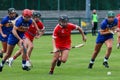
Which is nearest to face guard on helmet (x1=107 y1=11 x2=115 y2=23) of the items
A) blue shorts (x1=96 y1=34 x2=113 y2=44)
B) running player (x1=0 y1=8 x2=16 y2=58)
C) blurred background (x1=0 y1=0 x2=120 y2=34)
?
blue shorts (x1=96 y1=34 x2=113 y2=44)

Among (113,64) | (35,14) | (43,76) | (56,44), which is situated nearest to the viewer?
(43,76)

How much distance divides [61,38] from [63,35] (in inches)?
13.7

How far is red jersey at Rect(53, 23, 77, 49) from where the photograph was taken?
17.4 metres

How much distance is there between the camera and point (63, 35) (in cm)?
1783

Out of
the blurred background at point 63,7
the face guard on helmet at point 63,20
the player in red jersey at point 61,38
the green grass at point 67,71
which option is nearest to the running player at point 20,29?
the green grass at point 67,71

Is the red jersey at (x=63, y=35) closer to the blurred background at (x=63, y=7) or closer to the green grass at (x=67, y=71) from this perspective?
the green grass at (x=67, y=71)

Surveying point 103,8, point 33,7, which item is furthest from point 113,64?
point 103,8

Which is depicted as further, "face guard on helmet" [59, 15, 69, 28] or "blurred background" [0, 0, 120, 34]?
"blurred background" [0, 0, 120, 34]

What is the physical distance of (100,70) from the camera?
18.5 meters

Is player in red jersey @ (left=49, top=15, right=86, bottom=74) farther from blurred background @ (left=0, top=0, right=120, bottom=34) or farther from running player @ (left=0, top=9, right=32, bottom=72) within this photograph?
blurred background @ (left=0, top=0, right=120, bottom=34)

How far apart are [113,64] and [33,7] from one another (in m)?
39.0

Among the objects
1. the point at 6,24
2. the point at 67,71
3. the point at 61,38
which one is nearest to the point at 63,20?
the point at 61,38

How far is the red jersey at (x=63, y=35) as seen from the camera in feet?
57.1

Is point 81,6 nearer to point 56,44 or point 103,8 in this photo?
point 103,8
